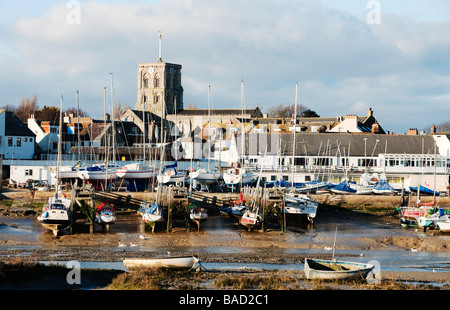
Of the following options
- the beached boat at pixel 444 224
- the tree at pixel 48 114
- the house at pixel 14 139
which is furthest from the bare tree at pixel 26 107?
the beached boat at pixel 444 224

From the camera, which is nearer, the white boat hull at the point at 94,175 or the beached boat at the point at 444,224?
the beached boat at the point at 444,224

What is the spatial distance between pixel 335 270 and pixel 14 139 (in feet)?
184

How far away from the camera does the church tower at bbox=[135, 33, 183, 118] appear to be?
5910 inches

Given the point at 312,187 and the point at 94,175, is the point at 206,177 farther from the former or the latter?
the point at 94,175

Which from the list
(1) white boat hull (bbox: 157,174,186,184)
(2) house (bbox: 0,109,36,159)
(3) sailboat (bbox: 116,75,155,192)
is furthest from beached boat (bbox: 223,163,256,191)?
(2) house (bbox: 0,109,36,159)

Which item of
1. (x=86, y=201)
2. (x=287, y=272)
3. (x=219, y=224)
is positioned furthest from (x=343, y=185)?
(x=287, y=272)

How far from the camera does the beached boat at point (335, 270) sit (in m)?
26.0

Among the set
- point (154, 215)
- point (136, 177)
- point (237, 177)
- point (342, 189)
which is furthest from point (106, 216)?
point (342, 189)

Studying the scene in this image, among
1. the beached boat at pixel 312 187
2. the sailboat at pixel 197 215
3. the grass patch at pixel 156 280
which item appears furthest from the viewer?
the beached boat at pixel 312 187

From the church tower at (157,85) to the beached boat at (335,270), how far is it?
12387cm

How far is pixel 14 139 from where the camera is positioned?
72.9 meters

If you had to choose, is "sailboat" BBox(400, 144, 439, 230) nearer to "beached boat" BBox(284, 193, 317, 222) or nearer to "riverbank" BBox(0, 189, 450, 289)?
"riverbank" BBox(0, 189, 450, 289)

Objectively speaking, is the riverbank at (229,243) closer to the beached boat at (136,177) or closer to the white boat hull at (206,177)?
the beached boat at (136,177)

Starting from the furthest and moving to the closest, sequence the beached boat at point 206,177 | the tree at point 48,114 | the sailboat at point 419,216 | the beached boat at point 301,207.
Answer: the tree at point 48,114 < the beached boat at point 206,177 < the beached boat at point 301,207 < the sailboat at point 419,216
